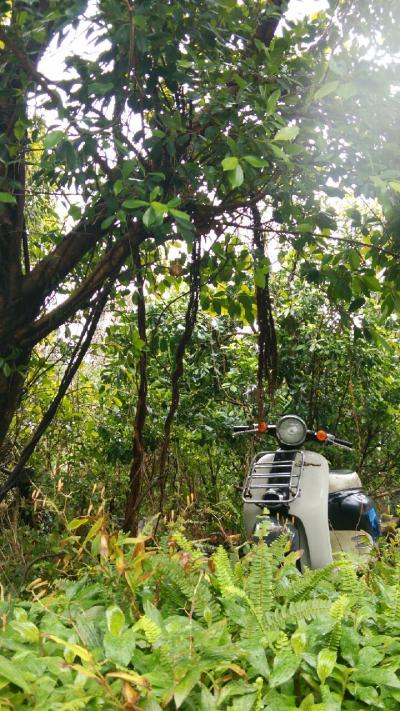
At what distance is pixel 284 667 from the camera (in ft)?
3.95

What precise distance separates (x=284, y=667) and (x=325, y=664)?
0.23 feet

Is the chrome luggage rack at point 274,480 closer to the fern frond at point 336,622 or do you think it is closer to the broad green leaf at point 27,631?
the fern frond at point 336,622

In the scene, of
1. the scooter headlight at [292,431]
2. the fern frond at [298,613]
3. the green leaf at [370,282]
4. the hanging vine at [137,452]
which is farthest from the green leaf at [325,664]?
the scooter headlight at [292,431]

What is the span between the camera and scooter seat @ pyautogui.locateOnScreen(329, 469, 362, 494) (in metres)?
3.97

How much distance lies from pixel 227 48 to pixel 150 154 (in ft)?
1.79

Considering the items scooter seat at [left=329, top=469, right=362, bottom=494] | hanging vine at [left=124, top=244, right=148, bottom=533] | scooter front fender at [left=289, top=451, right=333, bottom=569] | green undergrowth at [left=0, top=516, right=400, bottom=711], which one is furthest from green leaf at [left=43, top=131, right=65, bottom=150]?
scooter seat at [left=329, top=469, right=362, bottom=494]

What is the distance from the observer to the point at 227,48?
2816 millimetres

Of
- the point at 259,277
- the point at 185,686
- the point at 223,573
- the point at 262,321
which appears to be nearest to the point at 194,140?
the point at 259,277

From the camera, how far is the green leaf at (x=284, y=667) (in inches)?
46.5

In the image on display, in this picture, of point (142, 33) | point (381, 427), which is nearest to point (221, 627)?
point (142, 33)

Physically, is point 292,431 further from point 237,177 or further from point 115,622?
point 115,622

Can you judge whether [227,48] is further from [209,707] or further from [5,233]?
[209,707]

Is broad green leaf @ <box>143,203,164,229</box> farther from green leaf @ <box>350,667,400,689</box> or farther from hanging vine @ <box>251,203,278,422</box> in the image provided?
green leaf @ <box>350,667,400,689</box>

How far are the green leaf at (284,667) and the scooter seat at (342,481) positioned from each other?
2782mm
